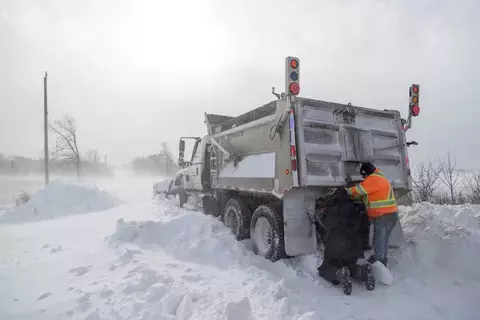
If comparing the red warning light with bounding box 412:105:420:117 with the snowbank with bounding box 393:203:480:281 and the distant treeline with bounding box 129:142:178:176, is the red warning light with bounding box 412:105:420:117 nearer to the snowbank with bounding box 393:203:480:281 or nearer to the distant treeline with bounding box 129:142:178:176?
the snowbank with bounding box 393:203:480:281

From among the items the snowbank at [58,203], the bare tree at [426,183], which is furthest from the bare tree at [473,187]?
the snowbank at [58,203]

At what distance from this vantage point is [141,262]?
4.20 meters

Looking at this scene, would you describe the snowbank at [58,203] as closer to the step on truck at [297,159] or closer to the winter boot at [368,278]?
the step on truck at [297,159]

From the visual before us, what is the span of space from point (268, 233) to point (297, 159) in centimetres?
160

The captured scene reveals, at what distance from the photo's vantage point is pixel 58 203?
38.1ft

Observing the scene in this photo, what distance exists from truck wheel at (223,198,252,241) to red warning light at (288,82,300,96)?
2.61 m

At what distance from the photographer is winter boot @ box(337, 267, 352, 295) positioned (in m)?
3.86

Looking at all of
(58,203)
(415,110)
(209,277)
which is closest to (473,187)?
(415,110)

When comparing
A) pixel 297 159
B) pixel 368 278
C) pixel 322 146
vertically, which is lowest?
pixel 368 278

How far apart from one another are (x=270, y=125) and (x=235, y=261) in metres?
2.32

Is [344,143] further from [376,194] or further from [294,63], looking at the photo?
[294,63]

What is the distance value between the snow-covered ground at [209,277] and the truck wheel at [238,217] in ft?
0.86

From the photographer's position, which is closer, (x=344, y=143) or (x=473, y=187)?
(x=344, y=143)

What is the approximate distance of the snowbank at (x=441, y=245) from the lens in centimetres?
460
